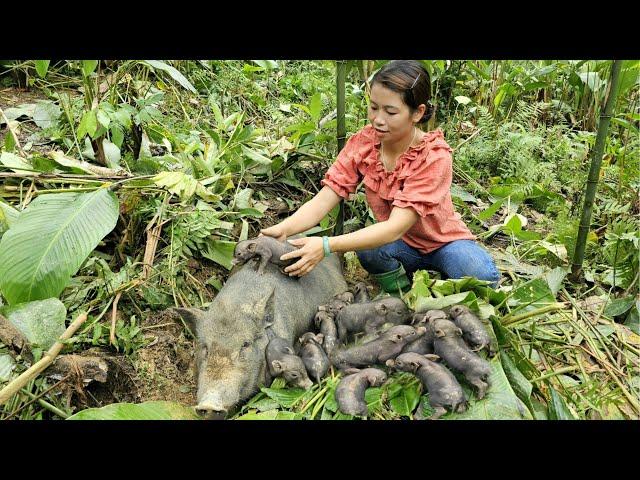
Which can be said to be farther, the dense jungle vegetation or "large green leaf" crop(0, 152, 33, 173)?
"large green leaf" crop(0, 152, 33, 173)

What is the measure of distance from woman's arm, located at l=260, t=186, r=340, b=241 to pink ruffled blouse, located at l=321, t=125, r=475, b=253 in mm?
66

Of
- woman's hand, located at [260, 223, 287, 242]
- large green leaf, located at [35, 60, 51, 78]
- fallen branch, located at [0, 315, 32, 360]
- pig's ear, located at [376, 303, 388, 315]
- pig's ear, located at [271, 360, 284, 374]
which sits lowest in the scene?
pig's ear, located at [271, 360, 284, 374]

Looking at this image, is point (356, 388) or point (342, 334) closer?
point (356, 388)

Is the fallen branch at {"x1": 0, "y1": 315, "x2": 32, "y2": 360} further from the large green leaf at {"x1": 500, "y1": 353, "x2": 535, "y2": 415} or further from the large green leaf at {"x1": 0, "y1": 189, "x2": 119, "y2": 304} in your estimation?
the large green leaf at {"x1": 500, "y1": 353, "x2": 535, "y2": 415}

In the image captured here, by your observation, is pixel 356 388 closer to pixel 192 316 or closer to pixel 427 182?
pixel 192 316

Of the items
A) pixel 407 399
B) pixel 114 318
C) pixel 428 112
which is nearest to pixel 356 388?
pixel 407 399

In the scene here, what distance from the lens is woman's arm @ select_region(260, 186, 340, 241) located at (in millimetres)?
3815

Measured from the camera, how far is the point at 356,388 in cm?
294

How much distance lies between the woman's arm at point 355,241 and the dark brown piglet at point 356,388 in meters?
0.71

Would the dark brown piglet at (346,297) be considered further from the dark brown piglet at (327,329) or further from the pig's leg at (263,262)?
the pig's leg at (263,262)

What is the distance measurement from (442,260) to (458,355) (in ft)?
3.53

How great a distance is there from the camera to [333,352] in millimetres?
3352

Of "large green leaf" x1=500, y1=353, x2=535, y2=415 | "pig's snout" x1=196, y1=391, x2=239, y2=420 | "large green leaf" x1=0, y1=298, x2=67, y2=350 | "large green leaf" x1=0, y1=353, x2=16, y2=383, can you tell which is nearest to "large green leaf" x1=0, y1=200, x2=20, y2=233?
"large green leaf" x1=0, y1=298, x2=67, y2=350

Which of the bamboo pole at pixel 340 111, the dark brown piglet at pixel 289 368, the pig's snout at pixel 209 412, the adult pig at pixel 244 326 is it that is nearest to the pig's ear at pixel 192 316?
the adult pig at pixel 244 326
